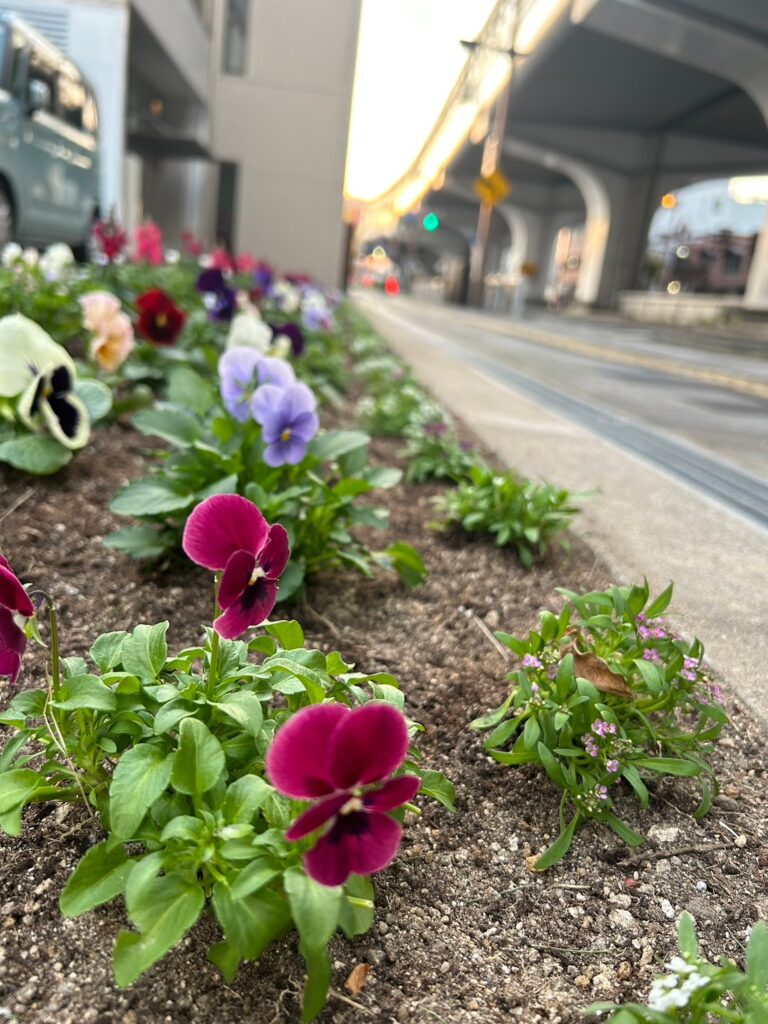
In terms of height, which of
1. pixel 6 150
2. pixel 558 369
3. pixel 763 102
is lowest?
pixel 558 369

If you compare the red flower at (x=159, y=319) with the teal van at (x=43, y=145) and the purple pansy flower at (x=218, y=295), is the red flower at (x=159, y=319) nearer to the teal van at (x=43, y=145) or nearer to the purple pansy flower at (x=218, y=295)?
the purple pansy flower at (x=218, y=295)

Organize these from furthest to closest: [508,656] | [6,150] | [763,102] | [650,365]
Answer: [763,102]
[650,365]
[6,150]
[508,656]

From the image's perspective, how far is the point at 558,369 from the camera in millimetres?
10156

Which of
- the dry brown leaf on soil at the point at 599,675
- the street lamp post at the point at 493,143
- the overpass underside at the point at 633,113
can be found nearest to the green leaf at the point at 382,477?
the dry brown leaf on soil at the point at 599,675

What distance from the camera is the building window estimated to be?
1983 centimetres

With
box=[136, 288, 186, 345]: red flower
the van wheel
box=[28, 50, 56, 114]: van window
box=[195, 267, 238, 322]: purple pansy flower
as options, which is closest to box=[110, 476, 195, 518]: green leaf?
box=[136, 288, 186, 345]: red flower

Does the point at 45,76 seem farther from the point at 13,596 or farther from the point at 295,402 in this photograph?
the point at 13,596

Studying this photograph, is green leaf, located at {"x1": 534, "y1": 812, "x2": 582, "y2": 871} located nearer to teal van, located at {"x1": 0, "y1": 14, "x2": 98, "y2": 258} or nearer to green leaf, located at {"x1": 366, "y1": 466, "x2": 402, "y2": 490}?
green leaf, located at {"x1": 366, "y1": 466, "x2": 402, "y2": 490}

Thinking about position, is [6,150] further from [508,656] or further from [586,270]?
[586,270]

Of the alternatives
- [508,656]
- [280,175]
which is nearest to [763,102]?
[280,175]

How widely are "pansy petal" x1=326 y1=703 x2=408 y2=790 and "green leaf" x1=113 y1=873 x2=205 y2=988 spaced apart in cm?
38

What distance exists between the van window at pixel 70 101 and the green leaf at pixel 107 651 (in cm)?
1042

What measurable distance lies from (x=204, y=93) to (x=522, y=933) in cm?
2100

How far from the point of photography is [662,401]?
25.0 ft
